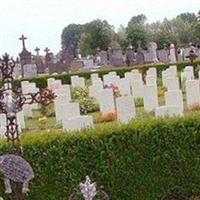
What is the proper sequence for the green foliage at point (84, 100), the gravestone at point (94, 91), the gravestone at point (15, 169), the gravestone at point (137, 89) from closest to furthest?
the gravestone at point (15, 169) → the green foliage at point (84, 100) → the gravestone at point (94, 91) → the gravestone at point (137, 89)

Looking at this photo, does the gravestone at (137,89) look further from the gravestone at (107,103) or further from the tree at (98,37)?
the tree at (98,37)

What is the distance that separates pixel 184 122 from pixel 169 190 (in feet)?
2.92

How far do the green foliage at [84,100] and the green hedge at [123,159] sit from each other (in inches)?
350

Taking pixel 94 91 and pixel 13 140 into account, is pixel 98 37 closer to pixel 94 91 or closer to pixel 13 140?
pixel 94 91

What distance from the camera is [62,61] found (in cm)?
3966

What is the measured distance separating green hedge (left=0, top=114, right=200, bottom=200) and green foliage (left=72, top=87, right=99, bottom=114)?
29.1 ft

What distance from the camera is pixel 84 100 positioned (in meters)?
17.9

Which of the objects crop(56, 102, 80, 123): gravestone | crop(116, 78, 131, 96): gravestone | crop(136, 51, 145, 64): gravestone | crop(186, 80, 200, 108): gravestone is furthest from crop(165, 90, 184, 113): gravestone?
crop(136, 51, 145, 64): gravestone

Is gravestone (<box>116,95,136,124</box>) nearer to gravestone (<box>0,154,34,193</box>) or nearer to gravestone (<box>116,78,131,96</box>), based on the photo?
gravestone (<box>0,154,34,193</box>)

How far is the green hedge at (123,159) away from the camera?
8.20 meters

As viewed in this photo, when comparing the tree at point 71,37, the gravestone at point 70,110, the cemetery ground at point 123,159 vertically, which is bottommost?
the cemetery ground at point 123,159

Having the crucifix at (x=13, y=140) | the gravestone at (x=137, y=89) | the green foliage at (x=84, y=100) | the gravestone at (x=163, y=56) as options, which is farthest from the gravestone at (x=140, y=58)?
the crucifix at (x=13, y=140)

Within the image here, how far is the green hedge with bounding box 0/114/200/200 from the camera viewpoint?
8.20 meters

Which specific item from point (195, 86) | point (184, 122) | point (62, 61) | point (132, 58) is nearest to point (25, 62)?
point (62, 61)
